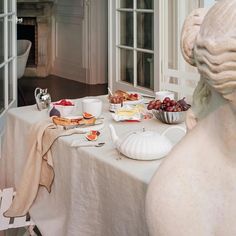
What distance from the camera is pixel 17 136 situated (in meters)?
2.32

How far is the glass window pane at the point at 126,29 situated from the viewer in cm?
474

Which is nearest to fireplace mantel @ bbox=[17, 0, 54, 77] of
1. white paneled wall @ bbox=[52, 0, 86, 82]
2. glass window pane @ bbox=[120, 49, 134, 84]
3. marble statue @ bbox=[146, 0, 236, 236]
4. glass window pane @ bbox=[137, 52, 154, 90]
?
white paneled wall @ bbox=[52, 0, 86, 82]

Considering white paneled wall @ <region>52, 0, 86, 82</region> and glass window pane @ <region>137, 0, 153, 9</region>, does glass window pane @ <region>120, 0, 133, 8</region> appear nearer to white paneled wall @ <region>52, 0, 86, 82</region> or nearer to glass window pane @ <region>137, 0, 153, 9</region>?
glass window pane @ <region>137, 0, 153, 9</region>

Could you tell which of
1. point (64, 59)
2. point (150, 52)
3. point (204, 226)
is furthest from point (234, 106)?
point (64, 59)

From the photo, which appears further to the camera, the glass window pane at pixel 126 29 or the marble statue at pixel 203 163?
the glass window pane at pixel 126 29

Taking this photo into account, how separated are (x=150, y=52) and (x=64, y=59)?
164 inches

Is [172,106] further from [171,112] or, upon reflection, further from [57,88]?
[57,88]

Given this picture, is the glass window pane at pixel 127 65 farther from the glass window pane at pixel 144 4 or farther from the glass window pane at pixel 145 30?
the glass window pane at pixel 144 4

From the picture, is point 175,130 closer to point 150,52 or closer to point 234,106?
point 234,106

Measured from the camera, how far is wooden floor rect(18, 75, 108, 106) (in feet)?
22.1

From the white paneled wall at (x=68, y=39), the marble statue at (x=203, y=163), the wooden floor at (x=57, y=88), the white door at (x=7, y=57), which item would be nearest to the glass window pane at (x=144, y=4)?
the white door at (x=7, y=57)

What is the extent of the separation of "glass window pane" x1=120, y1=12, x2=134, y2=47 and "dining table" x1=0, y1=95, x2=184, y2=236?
2.63 metres

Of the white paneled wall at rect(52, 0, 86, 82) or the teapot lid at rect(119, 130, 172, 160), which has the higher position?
the white paneled wall at rect(52, 0, 86, 82)

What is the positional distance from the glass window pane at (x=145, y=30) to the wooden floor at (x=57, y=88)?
7.05 feet
